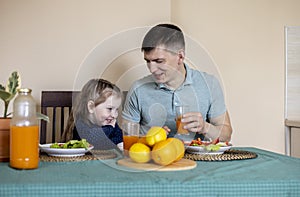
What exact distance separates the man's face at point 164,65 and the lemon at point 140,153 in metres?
0.78

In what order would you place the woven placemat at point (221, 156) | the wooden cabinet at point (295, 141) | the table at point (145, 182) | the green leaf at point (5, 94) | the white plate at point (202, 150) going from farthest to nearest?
the wooden cabinet at point (295, 141)
the white plate at point (202, 150)
the woven placemat at point (221, 156)
the green leaf at point (5, 94)
the table at point (145, 182)

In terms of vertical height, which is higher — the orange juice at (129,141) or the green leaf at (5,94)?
the green leaf at (5,94)

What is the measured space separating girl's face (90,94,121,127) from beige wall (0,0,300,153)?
473 millimetres

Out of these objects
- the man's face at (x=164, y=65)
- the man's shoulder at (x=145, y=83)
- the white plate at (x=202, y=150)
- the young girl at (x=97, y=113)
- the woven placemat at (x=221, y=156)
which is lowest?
the woven placemat at (x=221, y=156)

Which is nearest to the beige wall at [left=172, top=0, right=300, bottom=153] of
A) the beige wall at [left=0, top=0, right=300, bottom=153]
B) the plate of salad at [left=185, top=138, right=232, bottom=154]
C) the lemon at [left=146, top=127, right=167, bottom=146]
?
the beige wall at [left=0, top=0, right=300, bottom=153]

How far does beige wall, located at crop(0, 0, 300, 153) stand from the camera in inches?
96.8

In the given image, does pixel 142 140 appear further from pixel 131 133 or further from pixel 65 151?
pixel 65 151

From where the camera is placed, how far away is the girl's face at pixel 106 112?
197 centimetres

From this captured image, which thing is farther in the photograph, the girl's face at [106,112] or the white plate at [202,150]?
the girl's face at [106,112]

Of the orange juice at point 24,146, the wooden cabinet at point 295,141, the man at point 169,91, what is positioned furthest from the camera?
the wooden cabinet at point 295,141

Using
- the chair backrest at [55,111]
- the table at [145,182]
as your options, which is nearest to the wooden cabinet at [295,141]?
the chair backrest at [55,111]

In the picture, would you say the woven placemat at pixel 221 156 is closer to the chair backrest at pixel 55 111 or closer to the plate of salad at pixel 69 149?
the plate of salad at pixel 69 149

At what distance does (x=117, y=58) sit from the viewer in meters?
2.57

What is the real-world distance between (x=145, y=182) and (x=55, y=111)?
1.35 m
